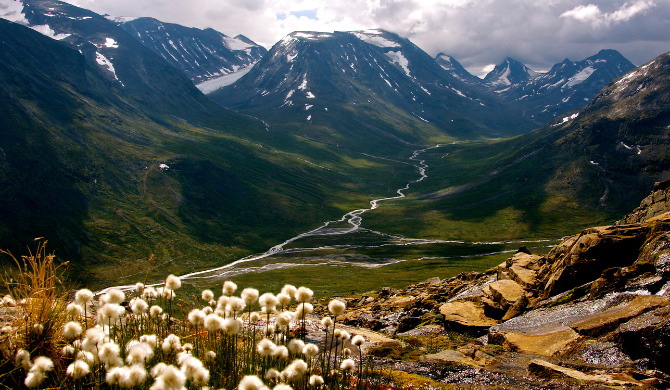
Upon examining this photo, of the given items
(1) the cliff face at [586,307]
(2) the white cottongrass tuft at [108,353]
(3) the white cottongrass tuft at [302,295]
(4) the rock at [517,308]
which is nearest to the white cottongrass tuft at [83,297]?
(2) the white cottongrass tuft at [108,353]

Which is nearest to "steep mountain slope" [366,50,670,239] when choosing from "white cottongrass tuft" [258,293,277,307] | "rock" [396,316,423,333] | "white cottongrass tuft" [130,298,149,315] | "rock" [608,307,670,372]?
"rock" [396,316,423,333]

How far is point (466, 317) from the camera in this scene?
23.7 metres

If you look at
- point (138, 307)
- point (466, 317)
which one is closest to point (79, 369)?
point (138, 307)

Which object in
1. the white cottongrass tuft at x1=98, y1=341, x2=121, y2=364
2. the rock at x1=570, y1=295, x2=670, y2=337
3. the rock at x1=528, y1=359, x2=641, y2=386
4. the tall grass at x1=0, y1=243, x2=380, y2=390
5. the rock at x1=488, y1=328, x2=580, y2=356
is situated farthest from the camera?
the rock at x1=488, y1=328, x2=580, y2=356

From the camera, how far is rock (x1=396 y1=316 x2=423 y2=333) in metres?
26.1

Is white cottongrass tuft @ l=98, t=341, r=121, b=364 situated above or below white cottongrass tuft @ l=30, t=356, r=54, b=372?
above

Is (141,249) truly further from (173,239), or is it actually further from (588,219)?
(588,219)

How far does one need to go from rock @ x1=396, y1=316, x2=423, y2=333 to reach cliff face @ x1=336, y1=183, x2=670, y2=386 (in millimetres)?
70

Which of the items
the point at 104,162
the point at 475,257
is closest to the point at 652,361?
the point at 475,257

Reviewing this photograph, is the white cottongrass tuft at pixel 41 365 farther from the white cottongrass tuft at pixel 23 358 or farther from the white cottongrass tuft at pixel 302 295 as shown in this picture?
the white cottongrass tuft at pixel 302 295

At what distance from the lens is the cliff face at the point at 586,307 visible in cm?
1266

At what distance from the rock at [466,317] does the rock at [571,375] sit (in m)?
10.8

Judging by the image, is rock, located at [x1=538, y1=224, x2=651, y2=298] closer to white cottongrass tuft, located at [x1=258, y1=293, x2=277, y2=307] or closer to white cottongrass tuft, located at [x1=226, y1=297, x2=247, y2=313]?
white cottongrass tuft, located at [x1=258, y1=293, x2=277, y2=307]

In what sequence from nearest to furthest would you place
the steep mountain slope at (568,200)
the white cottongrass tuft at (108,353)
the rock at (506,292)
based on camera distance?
1. the white cottongrass tuft at (108,353)
2. the rock at (506,292)
3. the steep mountain slope at (568,200)
